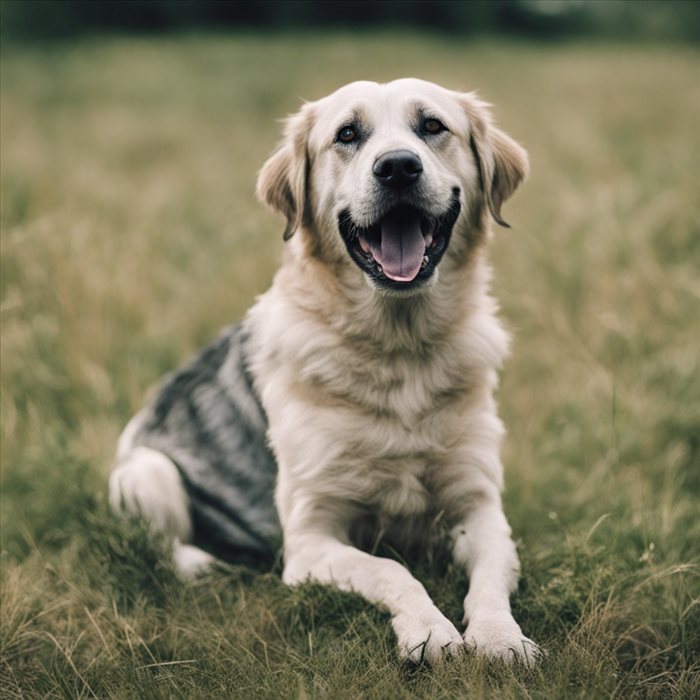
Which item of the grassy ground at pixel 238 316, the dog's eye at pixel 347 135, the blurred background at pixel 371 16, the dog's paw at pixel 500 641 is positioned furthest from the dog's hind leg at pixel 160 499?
the blurred background at pixel 371 16

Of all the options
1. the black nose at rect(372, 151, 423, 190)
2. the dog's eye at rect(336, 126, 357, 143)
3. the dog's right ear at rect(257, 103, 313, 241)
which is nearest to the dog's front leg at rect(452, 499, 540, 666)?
the black nose at rect(372, 151, 423, 190)

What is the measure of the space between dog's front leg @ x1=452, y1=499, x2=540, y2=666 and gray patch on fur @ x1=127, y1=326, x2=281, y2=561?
0.77m

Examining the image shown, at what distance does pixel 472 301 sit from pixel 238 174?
6.37 metres

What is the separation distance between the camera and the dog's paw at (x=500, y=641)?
2.30 metres

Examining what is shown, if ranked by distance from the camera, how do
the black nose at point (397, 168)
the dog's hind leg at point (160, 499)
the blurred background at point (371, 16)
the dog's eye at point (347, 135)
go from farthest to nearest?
the blurred background at point (371, 16) → the dog's hind leg at point (160, 499) → the dog's eye at point (347, 135) → the black nose at point (397, 168)

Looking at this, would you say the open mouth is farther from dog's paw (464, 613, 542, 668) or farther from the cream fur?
dog's paw (464, 613, 542, 668)

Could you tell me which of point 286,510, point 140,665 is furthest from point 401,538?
point 140,665

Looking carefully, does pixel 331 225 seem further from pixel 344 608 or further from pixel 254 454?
pixel 344 608

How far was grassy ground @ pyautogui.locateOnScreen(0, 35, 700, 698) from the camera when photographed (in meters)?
2.45

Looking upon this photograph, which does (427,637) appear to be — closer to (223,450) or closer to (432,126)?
(223,450)

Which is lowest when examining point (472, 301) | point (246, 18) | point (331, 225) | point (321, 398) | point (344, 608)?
point (344, 608)

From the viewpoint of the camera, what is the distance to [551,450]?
4090 millimetres

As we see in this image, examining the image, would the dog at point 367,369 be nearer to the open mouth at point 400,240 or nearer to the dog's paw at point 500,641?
the open mouth at point 400,240

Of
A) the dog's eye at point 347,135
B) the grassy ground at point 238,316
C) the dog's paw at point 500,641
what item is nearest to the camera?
the dog's paw at point 500,641
